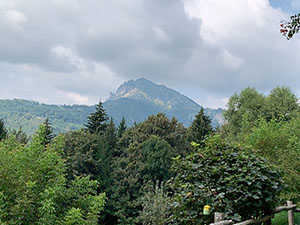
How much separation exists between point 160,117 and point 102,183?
25.2 ft

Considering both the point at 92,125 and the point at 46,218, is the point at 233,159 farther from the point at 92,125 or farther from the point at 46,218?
the point at 92,125

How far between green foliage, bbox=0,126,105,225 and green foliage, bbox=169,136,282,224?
12.4ft

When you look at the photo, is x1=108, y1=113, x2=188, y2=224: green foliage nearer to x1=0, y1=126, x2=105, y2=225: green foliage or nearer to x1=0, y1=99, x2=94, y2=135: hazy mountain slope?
x1=0, y1=126, x2=105, y2=225: green foliage

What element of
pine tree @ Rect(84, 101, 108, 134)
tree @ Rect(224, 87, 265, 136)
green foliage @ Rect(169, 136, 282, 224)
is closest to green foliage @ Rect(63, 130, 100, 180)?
pine tree @ Rect(84, 101, 108, 134)

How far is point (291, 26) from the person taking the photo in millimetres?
3635

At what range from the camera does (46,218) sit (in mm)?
7336

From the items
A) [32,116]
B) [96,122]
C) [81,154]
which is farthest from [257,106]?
[32,116]

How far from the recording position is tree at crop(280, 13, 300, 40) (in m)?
3.60

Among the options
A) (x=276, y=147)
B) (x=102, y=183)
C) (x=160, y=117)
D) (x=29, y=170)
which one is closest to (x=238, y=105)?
(x=160, y=117)

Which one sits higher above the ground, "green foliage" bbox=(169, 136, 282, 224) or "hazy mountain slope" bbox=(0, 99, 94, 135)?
"hazy mountain slope" bbox=(0, 99, 94, 135)

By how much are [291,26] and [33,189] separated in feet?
23.2

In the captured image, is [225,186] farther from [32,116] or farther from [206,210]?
[32,116]

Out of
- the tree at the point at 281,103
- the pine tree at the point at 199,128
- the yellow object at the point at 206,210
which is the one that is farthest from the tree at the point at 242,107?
the yellow object at the point at 206,210

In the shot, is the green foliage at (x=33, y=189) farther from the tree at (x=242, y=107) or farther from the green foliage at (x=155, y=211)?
the tree at (x=242, y=107)
